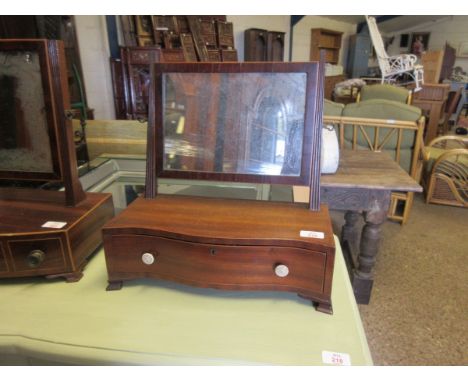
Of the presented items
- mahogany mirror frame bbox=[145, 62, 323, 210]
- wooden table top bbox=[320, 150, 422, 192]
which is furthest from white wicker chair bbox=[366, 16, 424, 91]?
mahogany mirror frame bbox=[145, 62, 323, 210]

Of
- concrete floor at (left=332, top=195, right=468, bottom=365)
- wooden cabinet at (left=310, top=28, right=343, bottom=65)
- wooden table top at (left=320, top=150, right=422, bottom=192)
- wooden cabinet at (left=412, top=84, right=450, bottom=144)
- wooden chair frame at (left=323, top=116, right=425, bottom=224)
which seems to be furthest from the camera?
wooden cabinet at (left=310, top=28, right=343, bottom=65)

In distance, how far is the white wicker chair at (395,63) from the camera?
3.82 metres

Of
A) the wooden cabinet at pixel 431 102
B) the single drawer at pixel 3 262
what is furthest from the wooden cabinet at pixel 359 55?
the single drawer at pixel 3 262

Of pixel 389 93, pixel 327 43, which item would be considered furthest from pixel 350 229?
pixel 327 43

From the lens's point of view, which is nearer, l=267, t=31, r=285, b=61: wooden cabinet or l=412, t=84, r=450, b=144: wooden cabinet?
l=412, t=84, r=450, b=144: wooden cabinet

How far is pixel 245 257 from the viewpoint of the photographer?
64 centimetres

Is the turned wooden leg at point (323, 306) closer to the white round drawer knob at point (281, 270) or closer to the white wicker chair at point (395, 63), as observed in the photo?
the white round drawer knob at point (281, 270)

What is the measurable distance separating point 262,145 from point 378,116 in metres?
1.61

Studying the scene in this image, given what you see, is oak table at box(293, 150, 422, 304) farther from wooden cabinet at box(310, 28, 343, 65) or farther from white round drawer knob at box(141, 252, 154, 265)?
wooden cabinet at box(310, 28, 343, 65)

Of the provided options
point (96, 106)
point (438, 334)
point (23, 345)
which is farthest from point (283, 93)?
point (96, 106)

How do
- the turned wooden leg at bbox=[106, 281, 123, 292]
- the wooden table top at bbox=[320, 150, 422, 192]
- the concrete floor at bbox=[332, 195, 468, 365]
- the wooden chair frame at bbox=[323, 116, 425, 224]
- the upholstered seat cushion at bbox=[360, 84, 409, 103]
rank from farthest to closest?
the upholstered seat cushion at bbox=[360, 84, 409, 103], the wooden chair frame at bbox=[323, 116, 425, 224], the concrete floor at bbox=[332, 195, 468, 365], the wooden table top at bbox=[320, 150, 422, 192], the turned wooden leg at bbox=[106, 281, 123, 292]

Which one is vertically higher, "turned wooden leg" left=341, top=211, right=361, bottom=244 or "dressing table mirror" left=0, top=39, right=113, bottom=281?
"dressing table mirror" left=0, top=39, right=113, bottom=281

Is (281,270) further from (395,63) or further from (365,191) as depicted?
(395,63)

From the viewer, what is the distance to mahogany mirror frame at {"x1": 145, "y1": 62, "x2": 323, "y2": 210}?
2.33 ft
